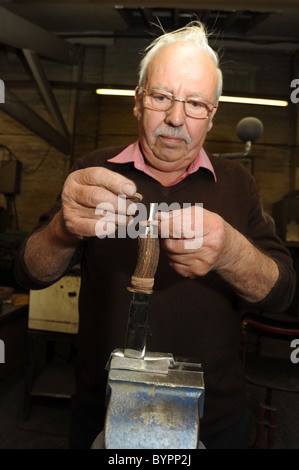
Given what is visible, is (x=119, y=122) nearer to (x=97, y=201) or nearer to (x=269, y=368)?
(x=269, y=368)

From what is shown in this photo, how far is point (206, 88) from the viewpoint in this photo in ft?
4.13

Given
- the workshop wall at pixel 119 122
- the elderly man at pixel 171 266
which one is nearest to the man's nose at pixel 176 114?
the elderly man at pixel 171 266

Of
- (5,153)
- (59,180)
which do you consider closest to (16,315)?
(59,180)

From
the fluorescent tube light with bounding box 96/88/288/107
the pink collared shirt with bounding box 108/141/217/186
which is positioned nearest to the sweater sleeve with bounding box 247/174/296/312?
the pink collared shirt with bounding box 108/141/217/186

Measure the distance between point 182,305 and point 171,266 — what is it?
264mm

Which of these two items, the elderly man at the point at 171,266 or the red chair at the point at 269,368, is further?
the red chair at the point at 269,368

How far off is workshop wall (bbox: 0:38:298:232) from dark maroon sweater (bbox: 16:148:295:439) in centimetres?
590

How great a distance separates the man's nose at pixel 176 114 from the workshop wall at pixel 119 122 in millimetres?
5954

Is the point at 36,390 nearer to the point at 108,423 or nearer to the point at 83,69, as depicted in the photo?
the point at 108,423

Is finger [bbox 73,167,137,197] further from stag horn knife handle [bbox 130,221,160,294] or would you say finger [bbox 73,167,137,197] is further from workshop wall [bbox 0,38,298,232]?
workshop wall [bbox 0,38,298,232]

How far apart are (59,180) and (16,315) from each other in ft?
14.1

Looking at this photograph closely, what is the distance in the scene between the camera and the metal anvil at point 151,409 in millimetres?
591

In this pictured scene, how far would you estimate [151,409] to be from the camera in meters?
0.60

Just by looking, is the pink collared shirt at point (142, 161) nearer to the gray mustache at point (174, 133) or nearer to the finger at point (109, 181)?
the gray mustache at point (174, 133)
